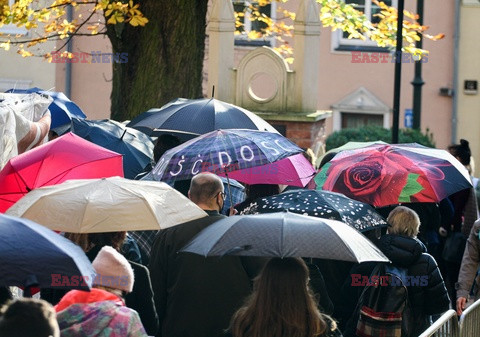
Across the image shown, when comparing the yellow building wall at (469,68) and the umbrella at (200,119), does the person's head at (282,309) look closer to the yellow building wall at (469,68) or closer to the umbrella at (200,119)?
the umbrella at (200,119)

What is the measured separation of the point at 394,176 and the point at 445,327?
2634mm

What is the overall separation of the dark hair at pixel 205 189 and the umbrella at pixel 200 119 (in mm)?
2798

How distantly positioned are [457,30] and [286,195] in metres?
22.4

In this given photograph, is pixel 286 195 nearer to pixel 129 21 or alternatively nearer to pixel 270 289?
pixel 270 289

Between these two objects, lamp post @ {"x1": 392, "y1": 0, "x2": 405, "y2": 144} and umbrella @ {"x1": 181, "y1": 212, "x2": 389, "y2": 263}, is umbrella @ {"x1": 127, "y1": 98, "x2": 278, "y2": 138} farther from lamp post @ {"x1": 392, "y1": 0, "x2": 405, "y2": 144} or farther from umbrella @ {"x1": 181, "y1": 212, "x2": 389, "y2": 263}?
lamp post @ {"x1": 392, "y1": 0, "x2": 405, "y2": 144}

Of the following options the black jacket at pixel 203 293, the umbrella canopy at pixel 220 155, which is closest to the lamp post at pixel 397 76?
the umbrella canopy at pixel 220 155

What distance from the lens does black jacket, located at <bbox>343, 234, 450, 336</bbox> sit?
27.6 ft

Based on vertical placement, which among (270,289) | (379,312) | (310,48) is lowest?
(379,312)

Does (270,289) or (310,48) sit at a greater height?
(310,48)

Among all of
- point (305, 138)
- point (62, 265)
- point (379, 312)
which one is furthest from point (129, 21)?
point (62, 265)

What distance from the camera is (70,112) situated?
14039 mm

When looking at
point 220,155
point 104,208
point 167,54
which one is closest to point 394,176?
point 220,155

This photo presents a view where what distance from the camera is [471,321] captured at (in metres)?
8.34

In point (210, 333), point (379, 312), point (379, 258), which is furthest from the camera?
point (379, 312)
